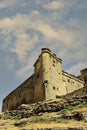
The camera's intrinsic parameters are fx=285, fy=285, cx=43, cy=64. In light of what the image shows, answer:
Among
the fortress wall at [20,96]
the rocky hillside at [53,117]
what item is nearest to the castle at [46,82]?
the fortress wall at [20,96]

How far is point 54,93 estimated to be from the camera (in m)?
34.5

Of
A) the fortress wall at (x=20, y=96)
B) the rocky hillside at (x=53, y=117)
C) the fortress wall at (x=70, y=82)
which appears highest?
the fortress wall at (x=70, y=82)

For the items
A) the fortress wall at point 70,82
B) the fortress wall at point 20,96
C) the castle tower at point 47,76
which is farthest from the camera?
the fortress wall at point 70,82

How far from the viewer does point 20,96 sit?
41625mm

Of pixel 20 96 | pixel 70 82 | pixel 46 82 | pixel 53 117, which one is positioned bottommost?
pixel 53 117

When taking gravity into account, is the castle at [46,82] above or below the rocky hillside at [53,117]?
above

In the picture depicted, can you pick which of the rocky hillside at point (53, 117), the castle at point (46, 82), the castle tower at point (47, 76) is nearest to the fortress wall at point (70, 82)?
the castle at point (46, 82)

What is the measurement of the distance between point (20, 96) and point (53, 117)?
20827mm

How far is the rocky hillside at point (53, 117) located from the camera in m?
18.6

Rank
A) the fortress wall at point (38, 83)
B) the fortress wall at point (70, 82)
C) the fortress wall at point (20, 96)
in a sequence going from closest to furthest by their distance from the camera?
1. the fortress wall at point (38, 83)
2. the fortress wall at point (20, 96)
3. the fortress wall at point (70, 82)

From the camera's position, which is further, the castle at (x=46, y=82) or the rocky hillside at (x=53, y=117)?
the castle at (x=46, y=82)

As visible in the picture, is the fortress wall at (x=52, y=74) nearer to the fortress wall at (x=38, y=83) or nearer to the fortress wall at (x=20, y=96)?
the fortress wall at (x=38, y=83)

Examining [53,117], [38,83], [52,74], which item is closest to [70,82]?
[52,74]

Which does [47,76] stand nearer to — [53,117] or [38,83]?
[38,83]
